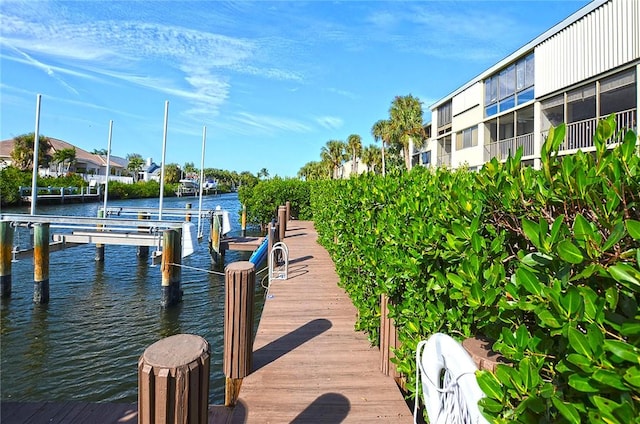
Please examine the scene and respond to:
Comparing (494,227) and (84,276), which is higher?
(494,227)

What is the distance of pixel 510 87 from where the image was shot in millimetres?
22391

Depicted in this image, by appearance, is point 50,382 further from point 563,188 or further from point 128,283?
point 563,188

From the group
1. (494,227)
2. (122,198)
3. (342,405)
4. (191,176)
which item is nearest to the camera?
(494,227)

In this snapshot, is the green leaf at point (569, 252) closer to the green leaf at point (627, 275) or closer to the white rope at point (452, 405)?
the green leaf at point (627, 275)

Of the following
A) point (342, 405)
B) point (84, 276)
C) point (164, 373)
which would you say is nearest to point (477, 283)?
point (164, 373)

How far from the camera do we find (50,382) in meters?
6.63

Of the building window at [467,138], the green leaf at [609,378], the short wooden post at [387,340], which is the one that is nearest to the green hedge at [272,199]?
the building window at [467,138]

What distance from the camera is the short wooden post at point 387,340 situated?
12.7ft

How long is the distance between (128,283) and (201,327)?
17.5 feet

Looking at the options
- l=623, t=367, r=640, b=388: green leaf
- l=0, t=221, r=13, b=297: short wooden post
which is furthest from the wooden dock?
l=0, t=221, r=13, b=297: short wooden post

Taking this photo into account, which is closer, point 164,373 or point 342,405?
point 164,373

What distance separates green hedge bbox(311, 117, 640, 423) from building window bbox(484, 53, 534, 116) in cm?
2168

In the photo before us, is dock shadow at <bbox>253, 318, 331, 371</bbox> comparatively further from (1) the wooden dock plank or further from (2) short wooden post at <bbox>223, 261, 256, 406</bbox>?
(2) short wooden post at <bbox>223, 261, 256, 406</bbox>

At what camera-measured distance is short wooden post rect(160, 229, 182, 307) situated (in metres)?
10.2
